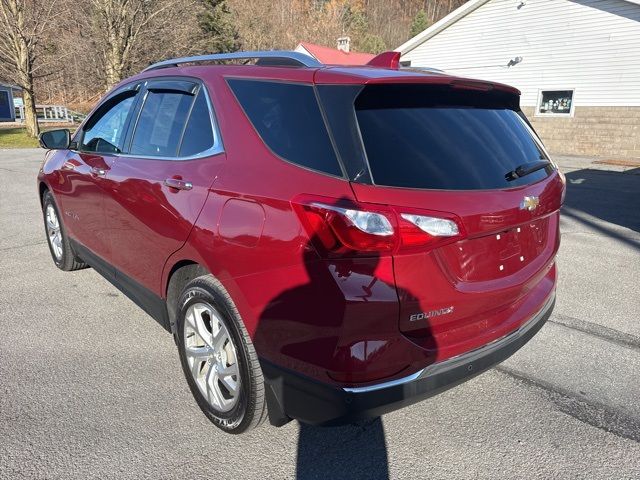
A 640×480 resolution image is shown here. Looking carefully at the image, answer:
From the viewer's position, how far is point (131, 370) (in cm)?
318

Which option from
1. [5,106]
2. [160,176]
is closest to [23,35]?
[5,106]

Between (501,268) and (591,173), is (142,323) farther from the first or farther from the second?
(591,173)

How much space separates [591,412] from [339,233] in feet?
6.30

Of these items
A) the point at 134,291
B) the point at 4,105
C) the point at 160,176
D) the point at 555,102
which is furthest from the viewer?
the point at 4,105

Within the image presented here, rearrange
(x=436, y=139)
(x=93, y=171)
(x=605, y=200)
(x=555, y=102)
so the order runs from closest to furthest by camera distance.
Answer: (x=436, y=139) < (x=93, y=171) < (x=605, y=200) < (x=555, y=102)

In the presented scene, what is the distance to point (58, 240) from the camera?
5008mm

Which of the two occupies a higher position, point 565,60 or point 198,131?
point 565,60

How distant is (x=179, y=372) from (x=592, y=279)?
4.01 m

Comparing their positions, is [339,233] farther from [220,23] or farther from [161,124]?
[220,23]

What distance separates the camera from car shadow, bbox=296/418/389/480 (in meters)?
2.30

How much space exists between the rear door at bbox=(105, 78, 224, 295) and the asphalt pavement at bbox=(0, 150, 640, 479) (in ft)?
2.09

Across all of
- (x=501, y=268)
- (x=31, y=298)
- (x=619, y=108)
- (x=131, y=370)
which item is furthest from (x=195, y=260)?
(x=619, y=108)

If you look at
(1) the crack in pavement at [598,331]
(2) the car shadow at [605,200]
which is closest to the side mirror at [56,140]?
(1) the crack in pavement at [598,331]

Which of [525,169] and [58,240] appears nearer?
[525,169]
